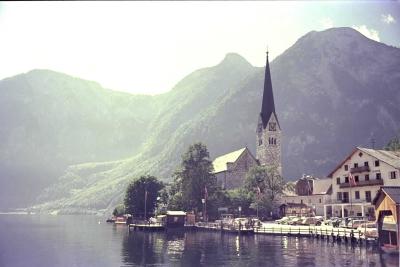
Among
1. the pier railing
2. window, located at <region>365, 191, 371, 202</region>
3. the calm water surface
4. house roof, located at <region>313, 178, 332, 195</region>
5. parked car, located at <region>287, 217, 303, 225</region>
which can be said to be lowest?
the calm water surface

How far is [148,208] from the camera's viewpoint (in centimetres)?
12725

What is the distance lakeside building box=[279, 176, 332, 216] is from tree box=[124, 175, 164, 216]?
118ft

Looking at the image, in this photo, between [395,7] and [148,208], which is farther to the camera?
[148,208]

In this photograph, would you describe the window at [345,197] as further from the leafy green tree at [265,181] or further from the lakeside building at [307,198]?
the leafy green tree at [265,181]

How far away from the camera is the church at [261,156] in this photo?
5556 inches

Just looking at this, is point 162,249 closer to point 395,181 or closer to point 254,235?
point 254,235

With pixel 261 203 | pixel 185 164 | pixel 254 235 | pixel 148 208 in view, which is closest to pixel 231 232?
pixel 254 235

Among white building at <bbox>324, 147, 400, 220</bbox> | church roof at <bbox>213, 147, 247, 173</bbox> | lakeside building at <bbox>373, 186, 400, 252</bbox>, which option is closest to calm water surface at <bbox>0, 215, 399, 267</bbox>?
lakeside building at <bbox>373, 186, 400, 252</bbox>

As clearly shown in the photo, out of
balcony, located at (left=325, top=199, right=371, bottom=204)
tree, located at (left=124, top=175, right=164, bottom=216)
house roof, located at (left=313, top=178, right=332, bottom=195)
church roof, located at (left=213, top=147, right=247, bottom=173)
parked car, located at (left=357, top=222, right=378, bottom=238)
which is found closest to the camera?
parked car, located at (left=357, top=222, right=378, bottom=238)

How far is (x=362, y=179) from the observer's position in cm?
8788

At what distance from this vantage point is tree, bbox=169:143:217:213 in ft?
353

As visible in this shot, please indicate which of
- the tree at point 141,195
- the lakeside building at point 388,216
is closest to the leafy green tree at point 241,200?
the tree at point 141,195

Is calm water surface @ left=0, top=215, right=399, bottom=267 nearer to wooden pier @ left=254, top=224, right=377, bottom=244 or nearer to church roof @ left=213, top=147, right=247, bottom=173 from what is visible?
wooden pier @ left=254, top=224, right=377, bottom=244

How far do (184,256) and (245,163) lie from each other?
87630 mm
